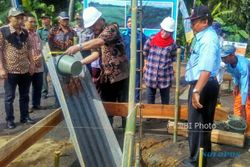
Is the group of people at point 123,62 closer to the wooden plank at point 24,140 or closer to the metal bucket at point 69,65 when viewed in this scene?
the metal bucket at point 69,65

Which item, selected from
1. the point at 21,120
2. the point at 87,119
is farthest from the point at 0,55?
the point at 87,119

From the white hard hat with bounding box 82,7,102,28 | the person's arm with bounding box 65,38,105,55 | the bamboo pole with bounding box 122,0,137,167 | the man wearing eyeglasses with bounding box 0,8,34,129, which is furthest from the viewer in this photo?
the man wearing eyeglasses with bounding box 0,8,34,129

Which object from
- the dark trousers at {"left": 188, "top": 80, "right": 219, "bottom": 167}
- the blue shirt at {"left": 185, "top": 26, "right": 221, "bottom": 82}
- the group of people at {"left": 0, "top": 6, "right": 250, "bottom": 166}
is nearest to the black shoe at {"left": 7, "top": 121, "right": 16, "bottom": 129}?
the group of people at {"left": 0, "top": 6, "right": 250, "bottom": 166}

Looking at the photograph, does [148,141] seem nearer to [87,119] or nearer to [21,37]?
[87,119]

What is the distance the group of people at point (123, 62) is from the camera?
160 inches

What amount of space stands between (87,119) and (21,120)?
2052mm

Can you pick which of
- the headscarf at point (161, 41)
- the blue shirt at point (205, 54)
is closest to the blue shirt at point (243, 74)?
the blue shirt at point (205, 54)

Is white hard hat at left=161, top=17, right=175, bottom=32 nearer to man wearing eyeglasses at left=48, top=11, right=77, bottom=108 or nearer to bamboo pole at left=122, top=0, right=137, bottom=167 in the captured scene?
man wearing eyeglasses at left=48, top=11, right=77, bottom=108

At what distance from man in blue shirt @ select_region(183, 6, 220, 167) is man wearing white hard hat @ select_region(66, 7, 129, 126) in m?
1.04

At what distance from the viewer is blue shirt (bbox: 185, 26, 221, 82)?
391 cm

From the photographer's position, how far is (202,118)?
427 centimetres

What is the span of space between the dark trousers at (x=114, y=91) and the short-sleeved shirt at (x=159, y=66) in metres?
0.88

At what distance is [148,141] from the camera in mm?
5250

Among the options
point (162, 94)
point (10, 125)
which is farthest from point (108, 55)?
point (10, 125)
